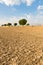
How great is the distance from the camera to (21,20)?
73.1 m

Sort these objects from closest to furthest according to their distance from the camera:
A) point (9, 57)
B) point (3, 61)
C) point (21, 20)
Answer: point (3, 61), point (9, 57), point (21, 20)

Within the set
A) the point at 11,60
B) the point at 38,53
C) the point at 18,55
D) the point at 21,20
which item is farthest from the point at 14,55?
the point at 21,20

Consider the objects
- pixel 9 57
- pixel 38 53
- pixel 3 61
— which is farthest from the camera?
pixel 38 53

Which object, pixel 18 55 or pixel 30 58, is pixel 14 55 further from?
pixel 30 58

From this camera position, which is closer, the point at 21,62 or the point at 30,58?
the point at 21,62

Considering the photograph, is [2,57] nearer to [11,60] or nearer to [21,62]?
[11,60]

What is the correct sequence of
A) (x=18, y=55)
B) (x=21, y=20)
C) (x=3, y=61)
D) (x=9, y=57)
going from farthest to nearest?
(x=21, y=20)
(x=18, y=55)
(x=9, y=57)
(x=3, y=61)

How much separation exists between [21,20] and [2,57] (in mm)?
61246

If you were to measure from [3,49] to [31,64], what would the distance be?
125 inches

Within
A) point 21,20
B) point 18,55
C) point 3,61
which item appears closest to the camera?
point 3,61

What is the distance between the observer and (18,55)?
1352 centimetres

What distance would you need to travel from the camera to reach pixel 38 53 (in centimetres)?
1514

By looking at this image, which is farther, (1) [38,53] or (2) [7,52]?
(1) [38,53]

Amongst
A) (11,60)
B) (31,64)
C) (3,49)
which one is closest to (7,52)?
(3,49)
